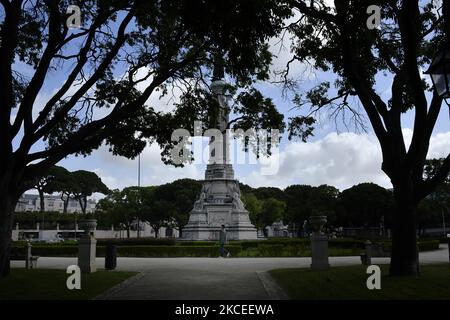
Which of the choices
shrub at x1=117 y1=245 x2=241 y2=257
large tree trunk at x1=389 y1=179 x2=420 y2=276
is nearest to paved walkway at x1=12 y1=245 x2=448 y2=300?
large tree trunk at x1=389 y1=179 x2=420 y2=276

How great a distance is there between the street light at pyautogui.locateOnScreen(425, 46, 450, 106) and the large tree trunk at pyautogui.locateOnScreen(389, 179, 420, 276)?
7065 mm

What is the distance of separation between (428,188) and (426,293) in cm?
458

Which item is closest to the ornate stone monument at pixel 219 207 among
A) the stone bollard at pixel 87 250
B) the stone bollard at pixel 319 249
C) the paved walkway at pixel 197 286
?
the stone bollard at pixel 87 250

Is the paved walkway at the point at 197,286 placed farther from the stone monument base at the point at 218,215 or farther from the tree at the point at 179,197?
the tree at the point at 179,197

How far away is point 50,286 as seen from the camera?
45.5 ft

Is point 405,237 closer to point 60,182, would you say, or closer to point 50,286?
point 50,286

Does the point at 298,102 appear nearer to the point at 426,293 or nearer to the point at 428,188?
the point at 428,188

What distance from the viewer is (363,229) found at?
280ft

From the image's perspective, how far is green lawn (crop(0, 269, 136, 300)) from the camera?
Answer: 12203mm

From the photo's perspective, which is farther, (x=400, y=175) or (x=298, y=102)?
(x=298, y=102)

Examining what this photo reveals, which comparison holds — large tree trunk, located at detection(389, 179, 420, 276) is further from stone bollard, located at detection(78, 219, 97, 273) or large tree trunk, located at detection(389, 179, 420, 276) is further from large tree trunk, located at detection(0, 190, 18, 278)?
large tree trunk, located at detection(0, 190, 18, 278)

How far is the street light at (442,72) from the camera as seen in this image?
852 centimetres

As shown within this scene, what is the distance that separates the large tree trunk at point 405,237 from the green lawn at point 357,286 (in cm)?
47

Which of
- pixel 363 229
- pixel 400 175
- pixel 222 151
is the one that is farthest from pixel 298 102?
pixel 363 229
